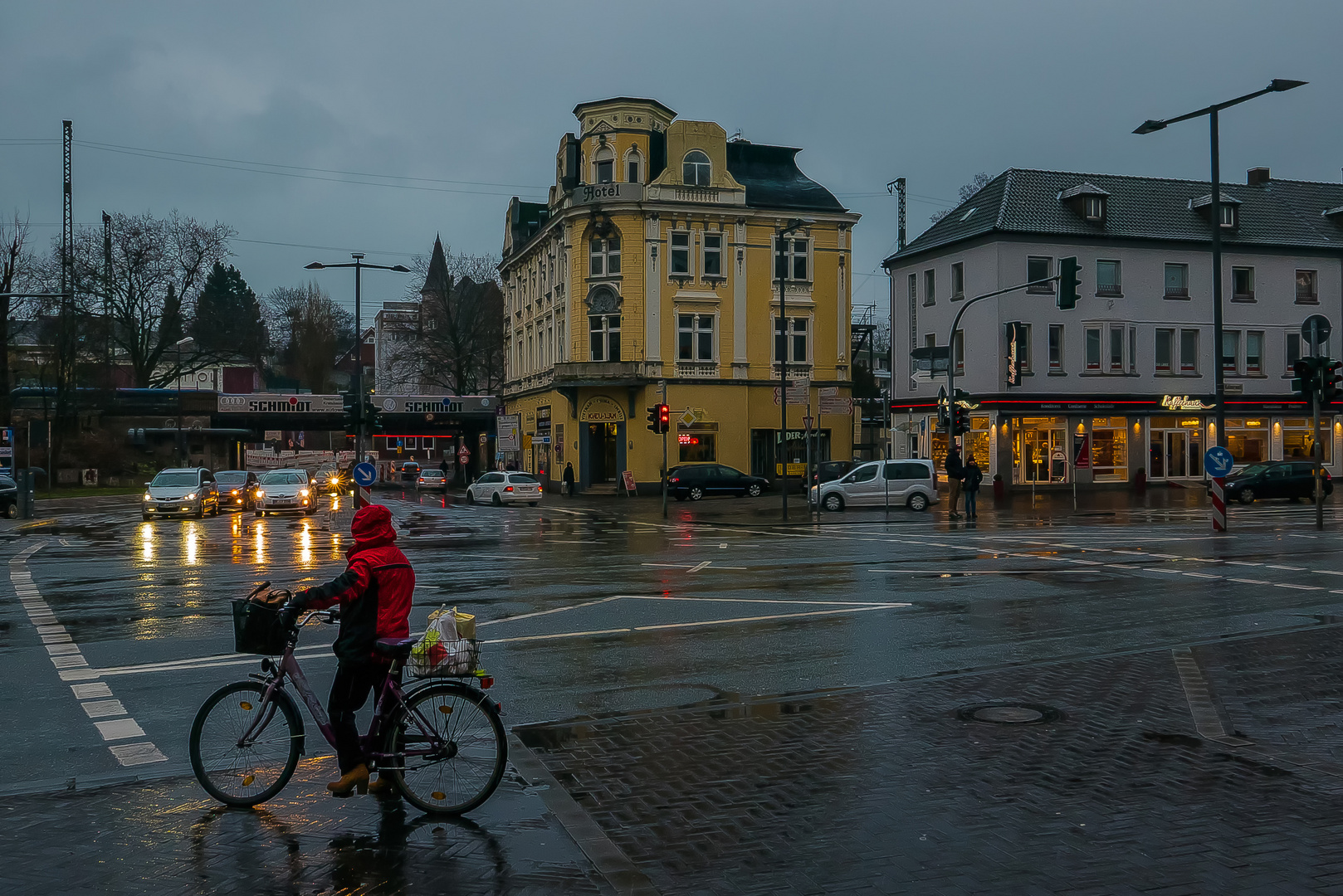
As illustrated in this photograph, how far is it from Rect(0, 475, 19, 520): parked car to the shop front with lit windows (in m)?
34.1

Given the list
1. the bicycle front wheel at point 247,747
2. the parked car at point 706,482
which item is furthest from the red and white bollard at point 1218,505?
the parked car at point 706,482

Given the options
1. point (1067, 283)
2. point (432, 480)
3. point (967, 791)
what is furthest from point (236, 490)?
point (967, 791)

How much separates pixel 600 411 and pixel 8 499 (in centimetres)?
2294

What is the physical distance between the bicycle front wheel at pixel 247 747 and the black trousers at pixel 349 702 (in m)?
0.28

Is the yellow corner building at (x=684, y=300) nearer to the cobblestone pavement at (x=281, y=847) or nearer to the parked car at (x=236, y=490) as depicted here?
the parked car at (x=236, y=490)

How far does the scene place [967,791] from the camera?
19.7 feet

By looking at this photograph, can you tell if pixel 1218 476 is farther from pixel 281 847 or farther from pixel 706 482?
pixel 706 482

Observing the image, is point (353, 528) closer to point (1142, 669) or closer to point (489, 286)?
point (1142, 669)

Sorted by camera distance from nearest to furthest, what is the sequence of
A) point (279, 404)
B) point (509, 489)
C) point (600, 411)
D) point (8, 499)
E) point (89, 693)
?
point (89, 693) → point (8, 499) → point (509, 489) → point (600, 411) → point (279, 404)

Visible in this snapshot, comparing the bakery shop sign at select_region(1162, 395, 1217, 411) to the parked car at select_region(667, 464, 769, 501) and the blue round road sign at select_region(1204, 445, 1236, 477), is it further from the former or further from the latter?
the blue round road sign at select_region(1204, 445, 1236, 477)

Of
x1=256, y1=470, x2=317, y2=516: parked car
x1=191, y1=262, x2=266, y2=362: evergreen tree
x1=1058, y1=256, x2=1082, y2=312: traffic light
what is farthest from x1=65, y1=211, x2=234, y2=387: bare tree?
x1=1058, y1=256, x2=1082, y2=312: traffic light

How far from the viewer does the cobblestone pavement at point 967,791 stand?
4.85 meters

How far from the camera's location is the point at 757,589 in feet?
50.6

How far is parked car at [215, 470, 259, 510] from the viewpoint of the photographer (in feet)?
138
